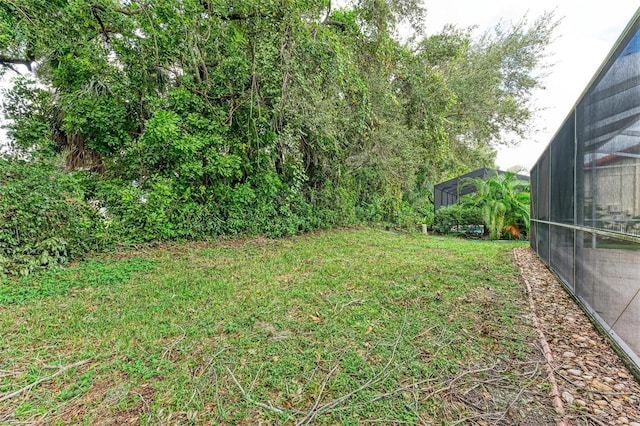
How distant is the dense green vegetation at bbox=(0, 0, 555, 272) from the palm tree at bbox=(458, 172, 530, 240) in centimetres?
391

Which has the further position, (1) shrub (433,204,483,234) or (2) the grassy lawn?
(1) shrub (433,204,483,234)

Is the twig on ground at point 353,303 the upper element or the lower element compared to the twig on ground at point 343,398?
upper

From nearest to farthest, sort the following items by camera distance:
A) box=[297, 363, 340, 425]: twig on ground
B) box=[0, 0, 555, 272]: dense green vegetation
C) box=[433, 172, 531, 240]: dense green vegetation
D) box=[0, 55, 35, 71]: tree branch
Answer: box=[297, 363, 340, 425]: twig on ground
box=[0, 0, 555, 272]: dense green vegetation
box=[0, 55, 35, 71]: tree branch
box=[433, 172, 531, 240]: dense green vegetation

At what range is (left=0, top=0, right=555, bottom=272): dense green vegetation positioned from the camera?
4648 mm

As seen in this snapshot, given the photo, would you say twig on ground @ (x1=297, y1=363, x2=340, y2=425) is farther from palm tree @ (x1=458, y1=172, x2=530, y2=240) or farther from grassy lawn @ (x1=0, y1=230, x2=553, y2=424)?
palm tree @ (x1=458, y1=172, x2=530, y2=240)

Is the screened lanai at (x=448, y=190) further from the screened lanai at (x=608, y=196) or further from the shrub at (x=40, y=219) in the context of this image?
the shrub at (x=40, y=219)

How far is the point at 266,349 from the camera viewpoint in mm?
2133

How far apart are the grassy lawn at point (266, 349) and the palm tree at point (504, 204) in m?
5.70

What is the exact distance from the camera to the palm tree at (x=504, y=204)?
882 centimetres

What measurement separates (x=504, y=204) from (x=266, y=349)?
9.21 metres

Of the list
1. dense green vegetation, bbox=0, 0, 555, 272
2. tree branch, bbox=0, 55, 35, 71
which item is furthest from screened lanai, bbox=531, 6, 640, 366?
tree branch, bbox=0, 55, 35, 71

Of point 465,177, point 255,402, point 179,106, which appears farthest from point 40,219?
point 465,177

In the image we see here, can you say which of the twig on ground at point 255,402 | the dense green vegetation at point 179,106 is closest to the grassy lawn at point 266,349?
the twig on ground at point 255,402

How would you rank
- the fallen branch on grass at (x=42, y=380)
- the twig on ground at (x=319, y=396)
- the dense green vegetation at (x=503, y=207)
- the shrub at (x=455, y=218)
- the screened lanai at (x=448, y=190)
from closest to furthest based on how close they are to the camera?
the twig on ground at (x=319, y=396) → the fallen branch on grass at (x=42, y=380) → the dense green vegetation at (x=503, y=207) → the shrub at (x=455, y=218) → the screened lanai at (x=448, y=190)
